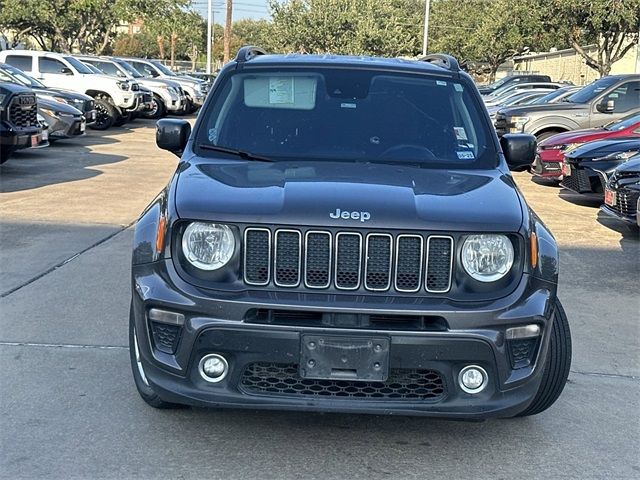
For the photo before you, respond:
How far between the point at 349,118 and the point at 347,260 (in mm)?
1453

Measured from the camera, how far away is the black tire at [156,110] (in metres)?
26.3

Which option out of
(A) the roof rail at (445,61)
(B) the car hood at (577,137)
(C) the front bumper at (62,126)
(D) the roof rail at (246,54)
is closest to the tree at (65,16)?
(C) the front bumper at (62,126)

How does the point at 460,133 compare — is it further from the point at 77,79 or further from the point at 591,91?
the point at 77,79

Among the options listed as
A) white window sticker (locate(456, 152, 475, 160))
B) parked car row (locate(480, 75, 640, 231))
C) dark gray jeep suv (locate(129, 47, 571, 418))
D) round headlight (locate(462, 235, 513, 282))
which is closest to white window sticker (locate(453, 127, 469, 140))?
white window sticker (locate(456, 152, 475, 160))

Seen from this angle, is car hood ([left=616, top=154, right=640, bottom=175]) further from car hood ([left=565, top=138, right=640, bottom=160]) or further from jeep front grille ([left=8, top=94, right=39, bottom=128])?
jeep front grille ([left=8, top=94, right=39, bottom=128])

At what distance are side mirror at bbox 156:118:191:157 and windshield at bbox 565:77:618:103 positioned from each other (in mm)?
12528

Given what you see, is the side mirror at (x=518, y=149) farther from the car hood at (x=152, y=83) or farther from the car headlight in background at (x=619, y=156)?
the car hood at (x=152, y=83)

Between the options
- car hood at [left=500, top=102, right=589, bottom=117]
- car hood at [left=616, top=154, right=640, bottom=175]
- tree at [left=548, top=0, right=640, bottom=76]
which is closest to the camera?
car hood at [left=616, top=154, right=640, bottom=175]

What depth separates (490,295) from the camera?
144 inches

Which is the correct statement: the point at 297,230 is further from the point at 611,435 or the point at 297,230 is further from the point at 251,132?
the point at 611,435

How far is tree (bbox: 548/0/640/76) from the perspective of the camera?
98.9 feet

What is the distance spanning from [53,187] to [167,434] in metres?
8.65

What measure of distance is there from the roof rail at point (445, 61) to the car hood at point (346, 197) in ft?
4.05

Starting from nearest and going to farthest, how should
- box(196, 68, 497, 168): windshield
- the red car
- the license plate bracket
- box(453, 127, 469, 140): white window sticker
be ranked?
the license plate bracket → box(196, 68, 497, 168): windshield → box(453, 127, 469, 140): white window sticker → the red car
